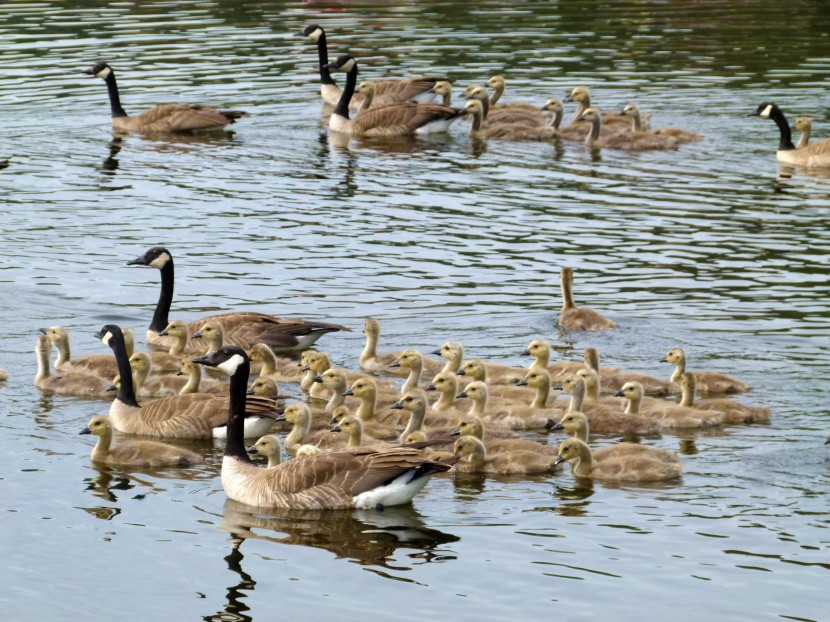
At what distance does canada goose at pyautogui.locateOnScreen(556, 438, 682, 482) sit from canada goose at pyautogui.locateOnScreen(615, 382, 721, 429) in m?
1.34

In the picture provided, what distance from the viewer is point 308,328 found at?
62.0 ft

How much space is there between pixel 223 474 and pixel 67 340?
4.53 m

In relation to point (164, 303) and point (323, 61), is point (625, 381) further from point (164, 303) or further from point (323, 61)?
point (323, 61)

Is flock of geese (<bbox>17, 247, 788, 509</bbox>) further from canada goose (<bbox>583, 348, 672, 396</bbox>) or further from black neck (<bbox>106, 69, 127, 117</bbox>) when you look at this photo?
black neck (<bbox>106, 69, 127, 117</bbox>)

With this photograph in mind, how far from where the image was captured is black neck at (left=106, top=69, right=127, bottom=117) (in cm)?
3120

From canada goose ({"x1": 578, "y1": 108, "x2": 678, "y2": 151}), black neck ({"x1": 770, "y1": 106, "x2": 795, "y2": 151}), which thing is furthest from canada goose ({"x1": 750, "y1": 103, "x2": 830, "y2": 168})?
canada goose ({"x1": 578, "y1": 108, "x2": 678, "y2": 151})

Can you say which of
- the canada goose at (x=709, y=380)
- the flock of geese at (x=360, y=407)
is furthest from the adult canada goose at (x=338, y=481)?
the canada goose at (x=709, y=380)

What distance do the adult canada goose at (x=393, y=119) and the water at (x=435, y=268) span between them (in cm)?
42

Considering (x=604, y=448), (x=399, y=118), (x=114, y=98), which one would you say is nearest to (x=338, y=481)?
(x=604, y=448)

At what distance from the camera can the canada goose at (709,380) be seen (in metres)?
17.2

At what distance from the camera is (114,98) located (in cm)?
3156

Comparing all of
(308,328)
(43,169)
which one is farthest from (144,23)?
(308,328)

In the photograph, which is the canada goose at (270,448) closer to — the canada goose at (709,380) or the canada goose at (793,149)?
the canada goose at (709,380)

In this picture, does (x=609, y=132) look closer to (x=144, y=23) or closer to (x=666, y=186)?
(x=666, y=186)
